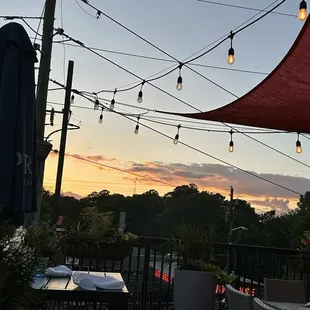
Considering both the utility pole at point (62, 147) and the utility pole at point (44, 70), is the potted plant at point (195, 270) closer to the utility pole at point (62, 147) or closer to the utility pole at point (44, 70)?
the utility pole at point (44, 70)

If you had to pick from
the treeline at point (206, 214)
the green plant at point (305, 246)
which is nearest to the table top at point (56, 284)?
the green plant at point (305, 246)

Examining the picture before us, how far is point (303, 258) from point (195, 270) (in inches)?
43.4

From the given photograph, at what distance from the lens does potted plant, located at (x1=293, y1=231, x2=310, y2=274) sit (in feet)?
14.1

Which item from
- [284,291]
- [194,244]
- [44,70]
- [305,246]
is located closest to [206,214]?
[44,70]

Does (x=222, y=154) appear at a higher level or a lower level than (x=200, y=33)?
lower

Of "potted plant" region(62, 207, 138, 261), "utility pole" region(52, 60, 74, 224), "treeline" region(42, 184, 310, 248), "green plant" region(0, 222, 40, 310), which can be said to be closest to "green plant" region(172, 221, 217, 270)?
"potted plant" region(62, 207, 138, 261)

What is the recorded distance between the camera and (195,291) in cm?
392

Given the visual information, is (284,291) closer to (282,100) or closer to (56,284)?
(282,100)

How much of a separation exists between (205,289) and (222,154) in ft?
34.6

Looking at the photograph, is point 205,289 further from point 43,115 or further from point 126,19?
point 126,19

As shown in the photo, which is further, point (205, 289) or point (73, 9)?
point (73, 9)

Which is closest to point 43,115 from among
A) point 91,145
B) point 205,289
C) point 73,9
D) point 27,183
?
point 73,9

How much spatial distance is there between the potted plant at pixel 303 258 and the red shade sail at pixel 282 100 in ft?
4.43

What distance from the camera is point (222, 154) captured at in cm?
1430
